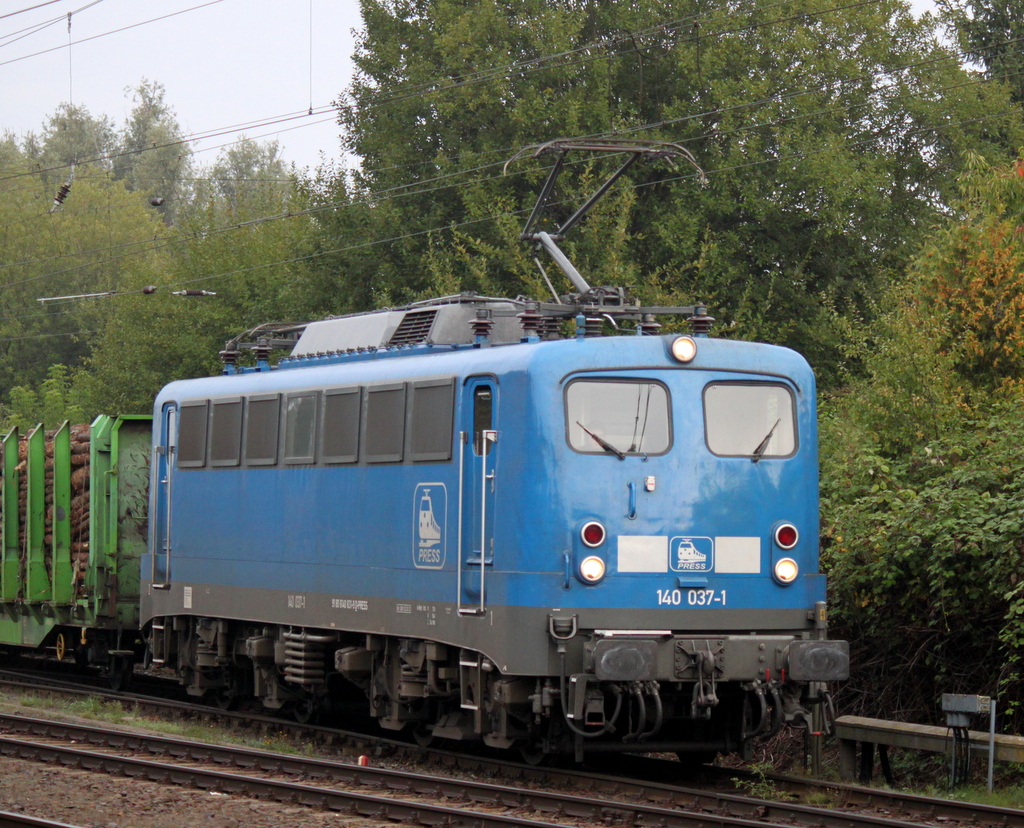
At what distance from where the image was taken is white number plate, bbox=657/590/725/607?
11008 millimetres

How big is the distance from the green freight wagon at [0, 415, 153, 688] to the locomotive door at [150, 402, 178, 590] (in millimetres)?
2012

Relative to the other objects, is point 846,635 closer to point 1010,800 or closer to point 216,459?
point 1010,800

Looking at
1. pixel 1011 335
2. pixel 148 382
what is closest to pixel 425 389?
pixel 1011 335

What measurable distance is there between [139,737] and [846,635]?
679 cm

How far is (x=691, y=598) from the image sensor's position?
11.1m

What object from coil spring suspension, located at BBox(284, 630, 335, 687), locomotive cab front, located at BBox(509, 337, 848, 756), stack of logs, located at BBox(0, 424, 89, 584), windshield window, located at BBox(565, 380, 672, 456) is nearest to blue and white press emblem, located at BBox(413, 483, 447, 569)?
locomotive cab front, located at BBox(509, 337, 848, 756)

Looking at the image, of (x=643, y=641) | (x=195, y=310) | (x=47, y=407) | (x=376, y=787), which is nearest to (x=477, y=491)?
(x=643, y=641)

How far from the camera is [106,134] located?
292 ft

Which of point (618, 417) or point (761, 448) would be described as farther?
point (761, 448)

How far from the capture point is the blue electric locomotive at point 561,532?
10.9m

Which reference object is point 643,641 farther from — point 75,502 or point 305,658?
point 75,502

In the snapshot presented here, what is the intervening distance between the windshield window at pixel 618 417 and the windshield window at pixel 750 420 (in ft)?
1.39

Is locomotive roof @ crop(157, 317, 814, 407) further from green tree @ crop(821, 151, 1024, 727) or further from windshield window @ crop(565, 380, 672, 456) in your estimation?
green tree @ crop(821, 151, 1024, 727)

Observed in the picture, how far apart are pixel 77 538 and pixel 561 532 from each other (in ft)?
33.0
